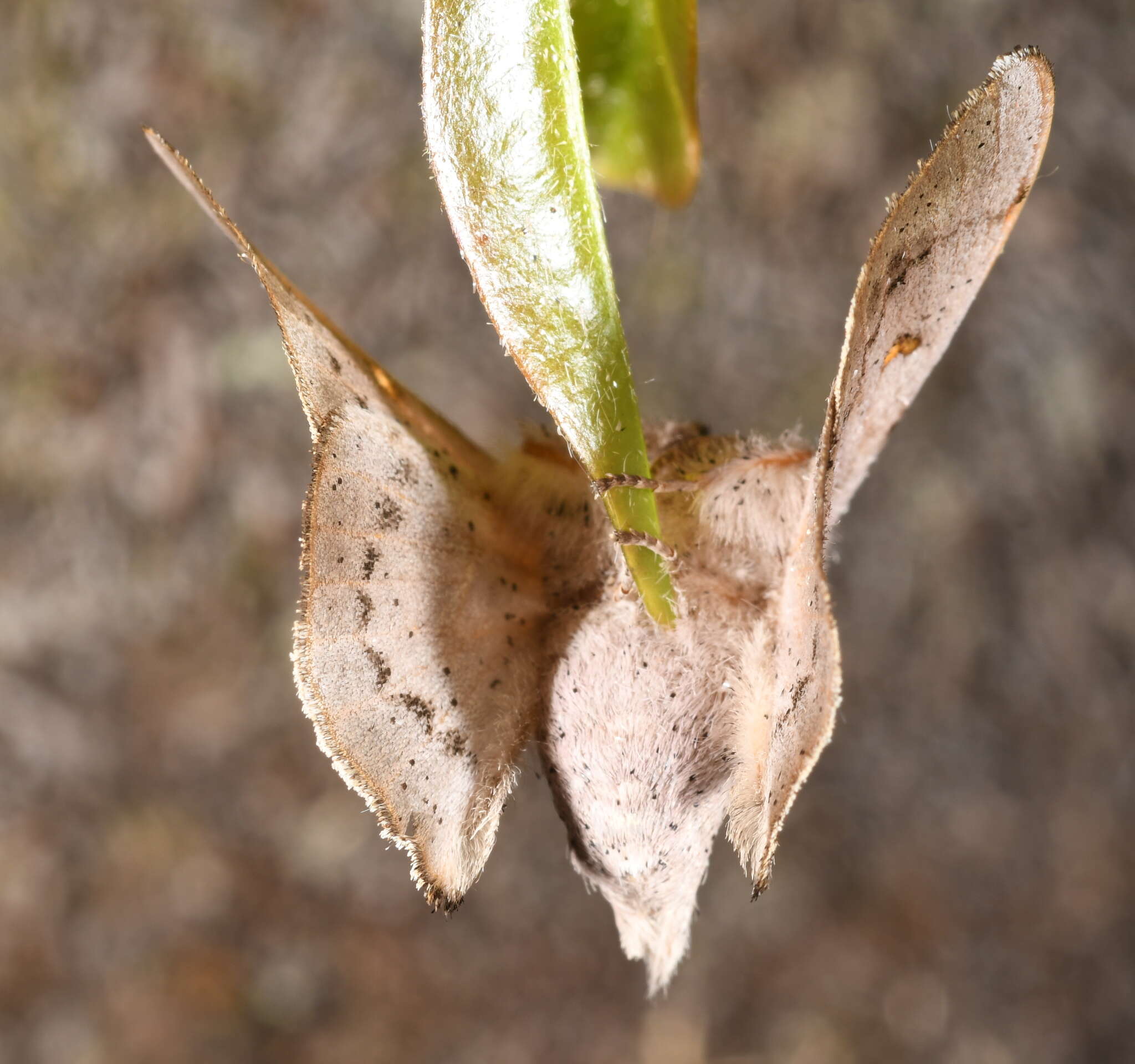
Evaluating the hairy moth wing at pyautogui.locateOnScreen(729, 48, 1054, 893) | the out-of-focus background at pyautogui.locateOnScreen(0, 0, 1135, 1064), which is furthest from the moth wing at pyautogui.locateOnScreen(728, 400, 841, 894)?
the out-of-focus background at pyautogui.locateOnScreen(0, 0, 1135, 1064)

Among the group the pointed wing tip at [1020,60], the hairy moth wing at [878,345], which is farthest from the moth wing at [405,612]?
the pointed wing tip at [1020,60]

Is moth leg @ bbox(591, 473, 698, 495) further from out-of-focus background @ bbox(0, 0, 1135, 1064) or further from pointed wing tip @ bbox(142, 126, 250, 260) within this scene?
out-of-focus background @ bbox(0, 0, 1135, 1064)

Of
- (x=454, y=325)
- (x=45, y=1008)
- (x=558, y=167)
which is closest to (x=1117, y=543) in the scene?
(x=454, y=325)

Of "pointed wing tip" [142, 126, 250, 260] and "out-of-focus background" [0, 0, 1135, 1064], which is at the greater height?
"pointed wing tip" [142, 126, 250, 260]

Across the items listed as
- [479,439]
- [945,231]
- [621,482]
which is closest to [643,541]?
[621,482]

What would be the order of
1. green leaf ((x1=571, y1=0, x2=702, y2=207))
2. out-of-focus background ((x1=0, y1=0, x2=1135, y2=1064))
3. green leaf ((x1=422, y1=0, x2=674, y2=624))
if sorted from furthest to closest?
out-of-focus background ((x1=0, y1=0, x2=1135, y2=1064))
green leaf ((x1=571, y1=0, x2=702, y2=207))
green leaf ((x1=422, y1=0, x2=674, y2=624))

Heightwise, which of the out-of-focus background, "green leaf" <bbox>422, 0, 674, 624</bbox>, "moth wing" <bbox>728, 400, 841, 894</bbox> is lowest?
the out-of-focus background

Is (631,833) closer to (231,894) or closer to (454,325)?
(454,325)

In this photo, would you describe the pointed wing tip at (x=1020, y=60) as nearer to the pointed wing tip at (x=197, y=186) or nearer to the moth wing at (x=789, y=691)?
the moth wing at (x=789, y=691)
